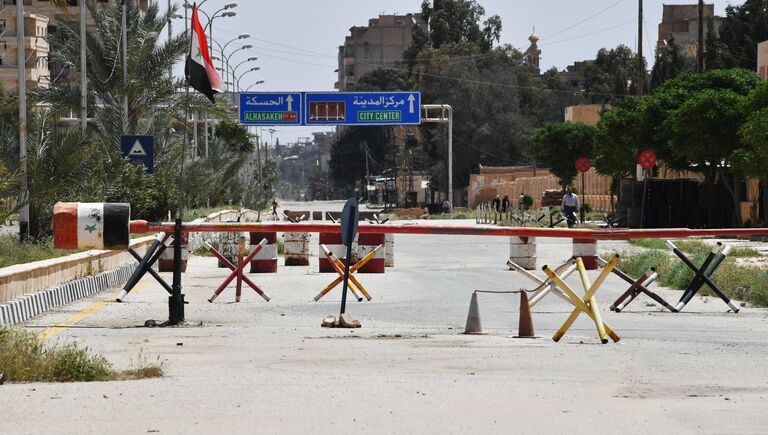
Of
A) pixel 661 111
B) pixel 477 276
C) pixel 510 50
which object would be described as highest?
pixel 510 50

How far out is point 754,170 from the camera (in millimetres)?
38125

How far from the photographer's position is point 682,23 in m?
133

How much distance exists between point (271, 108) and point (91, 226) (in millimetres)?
49870

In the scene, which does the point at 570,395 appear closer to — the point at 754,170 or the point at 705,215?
the point at 754,170

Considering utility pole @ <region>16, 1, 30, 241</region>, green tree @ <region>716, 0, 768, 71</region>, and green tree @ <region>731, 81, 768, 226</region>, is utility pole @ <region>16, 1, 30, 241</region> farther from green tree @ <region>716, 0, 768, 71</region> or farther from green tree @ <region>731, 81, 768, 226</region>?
green tree @ <region>716, 0, 768, 71</region>

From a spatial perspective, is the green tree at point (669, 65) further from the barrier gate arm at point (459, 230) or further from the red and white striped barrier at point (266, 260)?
the barrier gate arm at point (459, 230)

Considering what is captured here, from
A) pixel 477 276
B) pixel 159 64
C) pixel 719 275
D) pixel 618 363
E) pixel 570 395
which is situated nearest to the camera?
pixel 570 395

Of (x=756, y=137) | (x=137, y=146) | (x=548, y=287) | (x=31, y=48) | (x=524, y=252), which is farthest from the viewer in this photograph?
(x=31, y=48)

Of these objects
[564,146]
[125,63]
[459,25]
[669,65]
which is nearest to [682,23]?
[459,25]

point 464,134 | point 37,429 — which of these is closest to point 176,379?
point 37,429

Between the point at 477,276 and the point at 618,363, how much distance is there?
44.1 ft

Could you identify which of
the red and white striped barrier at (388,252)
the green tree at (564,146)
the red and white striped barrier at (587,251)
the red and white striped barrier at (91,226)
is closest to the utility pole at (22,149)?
the red and white striped barrier at (388,252)

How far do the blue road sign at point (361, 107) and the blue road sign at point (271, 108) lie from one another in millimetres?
495

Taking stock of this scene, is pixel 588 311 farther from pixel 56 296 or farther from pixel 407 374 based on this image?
pixel 56 296
